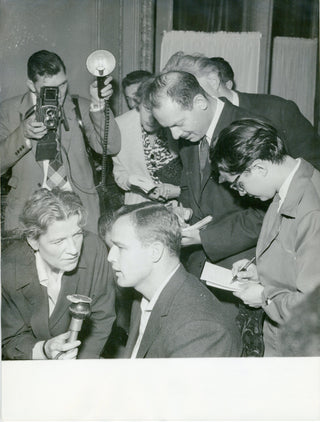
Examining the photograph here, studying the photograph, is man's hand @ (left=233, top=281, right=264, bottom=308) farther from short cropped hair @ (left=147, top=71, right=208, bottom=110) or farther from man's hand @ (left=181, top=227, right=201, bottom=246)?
short cropped hair @ (left=147, top=71, right=208, bottom=110)

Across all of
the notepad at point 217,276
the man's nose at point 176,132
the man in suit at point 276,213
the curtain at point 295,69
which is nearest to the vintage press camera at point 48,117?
the man's nose at point 176,132

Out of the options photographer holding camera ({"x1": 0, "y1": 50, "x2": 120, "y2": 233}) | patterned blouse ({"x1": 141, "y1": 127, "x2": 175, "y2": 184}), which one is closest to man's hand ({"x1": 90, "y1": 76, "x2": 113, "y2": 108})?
photographer holding camera ({"x1": 0, "y1": 50, "x2": 120, "y2": 233})

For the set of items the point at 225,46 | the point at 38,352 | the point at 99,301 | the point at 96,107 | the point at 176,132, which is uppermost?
the point at 225,46

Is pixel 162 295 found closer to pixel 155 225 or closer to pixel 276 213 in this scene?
pixel 155 225

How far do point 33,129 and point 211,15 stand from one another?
902mm

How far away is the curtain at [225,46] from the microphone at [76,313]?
1.06 metres

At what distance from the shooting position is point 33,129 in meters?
2.57

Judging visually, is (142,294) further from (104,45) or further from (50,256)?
(104,45)

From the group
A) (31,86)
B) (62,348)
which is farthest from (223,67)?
(62,348)

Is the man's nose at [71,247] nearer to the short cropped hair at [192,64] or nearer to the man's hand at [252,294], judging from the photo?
the man's hand at [252,294]

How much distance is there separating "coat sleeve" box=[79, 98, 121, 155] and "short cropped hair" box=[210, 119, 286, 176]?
0.46 meters

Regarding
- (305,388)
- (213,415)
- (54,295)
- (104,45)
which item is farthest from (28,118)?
(305,388)

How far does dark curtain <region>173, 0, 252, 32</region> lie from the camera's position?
2551 mm

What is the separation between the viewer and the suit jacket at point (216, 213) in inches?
104
